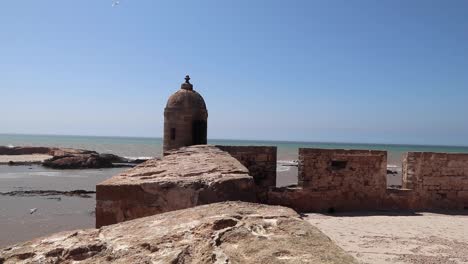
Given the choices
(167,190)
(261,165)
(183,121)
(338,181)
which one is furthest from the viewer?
(183,121)

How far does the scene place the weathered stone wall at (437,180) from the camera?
38.8 ft

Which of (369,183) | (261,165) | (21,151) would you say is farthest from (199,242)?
(21,151)

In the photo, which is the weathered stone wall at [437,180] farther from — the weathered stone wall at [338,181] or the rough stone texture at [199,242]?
the rough stone texture at [199,242]

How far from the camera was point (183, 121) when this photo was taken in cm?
1212

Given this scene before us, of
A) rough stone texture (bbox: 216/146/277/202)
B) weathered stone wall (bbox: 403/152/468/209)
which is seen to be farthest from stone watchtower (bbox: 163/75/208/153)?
weathered stone wall (bbox: 403/152/468/209)

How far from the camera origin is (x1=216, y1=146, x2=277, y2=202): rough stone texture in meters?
10.9

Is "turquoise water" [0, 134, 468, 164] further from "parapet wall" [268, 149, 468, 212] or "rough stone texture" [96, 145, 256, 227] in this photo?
"rough stone texture" [96, 145, 256, 227]

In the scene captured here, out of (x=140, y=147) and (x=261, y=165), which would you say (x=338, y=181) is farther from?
(x=140, y=147)

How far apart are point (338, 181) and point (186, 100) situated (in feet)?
15.7

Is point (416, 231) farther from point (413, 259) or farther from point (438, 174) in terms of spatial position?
point (438, 174)

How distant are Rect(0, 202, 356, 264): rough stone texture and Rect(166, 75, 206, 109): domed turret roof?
10109mm

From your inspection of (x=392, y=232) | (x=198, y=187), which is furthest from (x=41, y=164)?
(x=198, y=187)

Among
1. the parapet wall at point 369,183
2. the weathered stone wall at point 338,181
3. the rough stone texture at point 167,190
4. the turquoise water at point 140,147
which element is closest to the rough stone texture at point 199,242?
the rough stone texture at point 167,190

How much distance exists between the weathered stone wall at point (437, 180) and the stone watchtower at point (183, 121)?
5.94m
